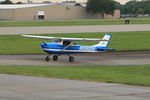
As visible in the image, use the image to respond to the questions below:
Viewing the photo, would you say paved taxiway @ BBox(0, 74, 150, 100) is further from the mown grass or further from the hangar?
the hangar

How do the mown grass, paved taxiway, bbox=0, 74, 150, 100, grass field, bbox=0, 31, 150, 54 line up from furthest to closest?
grass field, bbox=0, 31, 150, 54
the mown grass
paved taxiway, bbox=0, 74, 150, 100

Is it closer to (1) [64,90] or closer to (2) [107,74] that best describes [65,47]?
(2) [107,74]

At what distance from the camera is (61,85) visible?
17.0m

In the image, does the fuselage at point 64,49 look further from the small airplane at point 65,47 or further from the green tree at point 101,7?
the green tree at point 101,7

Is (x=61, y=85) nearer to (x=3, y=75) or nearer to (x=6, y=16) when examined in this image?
(x=3, y=75)

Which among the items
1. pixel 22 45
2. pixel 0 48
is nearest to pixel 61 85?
pixel 0 48

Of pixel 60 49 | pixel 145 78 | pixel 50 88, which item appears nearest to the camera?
pixel 50 88

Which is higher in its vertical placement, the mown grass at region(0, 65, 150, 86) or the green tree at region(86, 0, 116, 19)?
the green tree at region(86, 0, 116, 19)

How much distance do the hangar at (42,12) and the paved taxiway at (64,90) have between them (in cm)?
12888

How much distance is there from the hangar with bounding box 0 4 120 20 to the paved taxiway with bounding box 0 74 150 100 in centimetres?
12888

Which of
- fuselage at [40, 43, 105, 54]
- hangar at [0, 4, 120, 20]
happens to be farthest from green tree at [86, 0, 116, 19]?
fuselage at [40, 43, 105, 54]

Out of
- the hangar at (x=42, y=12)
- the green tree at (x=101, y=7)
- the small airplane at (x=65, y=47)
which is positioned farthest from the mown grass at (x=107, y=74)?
the green tree at (x=101, y=7)

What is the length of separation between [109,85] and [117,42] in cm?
2814

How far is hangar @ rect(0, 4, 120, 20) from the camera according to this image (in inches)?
5802
